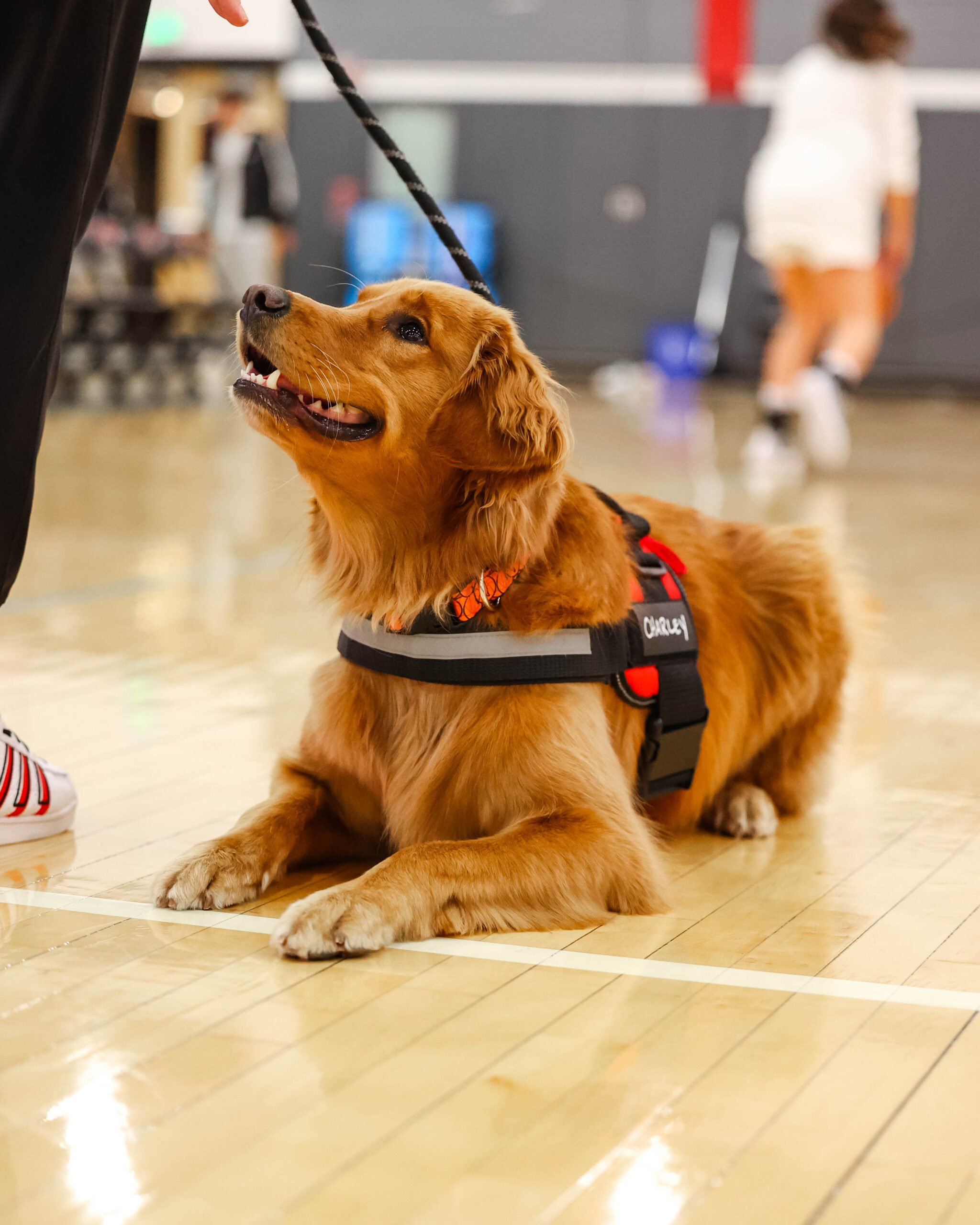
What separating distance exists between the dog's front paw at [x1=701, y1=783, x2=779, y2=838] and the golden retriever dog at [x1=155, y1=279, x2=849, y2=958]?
341 millimetres

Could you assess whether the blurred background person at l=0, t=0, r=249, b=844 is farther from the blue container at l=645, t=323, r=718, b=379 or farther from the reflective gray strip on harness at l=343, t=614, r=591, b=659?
the blue container at l=645, t=323, r=718, b=379

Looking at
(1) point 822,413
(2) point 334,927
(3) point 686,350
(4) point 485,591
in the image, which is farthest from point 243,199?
(2) point 334,927

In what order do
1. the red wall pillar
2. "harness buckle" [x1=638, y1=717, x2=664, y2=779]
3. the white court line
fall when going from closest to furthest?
the white court line, "harness buckle" [x1=638, y1=717, x2=664, y2=779], the red wall pillar

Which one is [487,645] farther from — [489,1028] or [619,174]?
[619,174]

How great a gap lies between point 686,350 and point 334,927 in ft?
50.3

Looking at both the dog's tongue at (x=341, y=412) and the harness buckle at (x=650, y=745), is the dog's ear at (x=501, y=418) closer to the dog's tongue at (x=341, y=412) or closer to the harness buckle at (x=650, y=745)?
the dog's tongue at (x=341, y=412)

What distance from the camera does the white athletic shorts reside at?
338 inches

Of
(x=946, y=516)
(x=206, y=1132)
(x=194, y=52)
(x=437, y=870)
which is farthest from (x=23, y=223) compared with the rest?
(x=194, y=52)

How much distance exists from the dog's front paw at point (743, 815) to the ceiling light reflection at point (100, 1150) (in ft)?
5.05

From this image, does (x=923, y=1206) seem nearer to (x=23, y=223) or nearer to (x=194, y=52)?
(x=23, y=223)

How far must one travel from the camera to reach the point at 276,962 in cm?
218

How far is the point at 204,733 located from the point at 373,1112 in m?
1.92

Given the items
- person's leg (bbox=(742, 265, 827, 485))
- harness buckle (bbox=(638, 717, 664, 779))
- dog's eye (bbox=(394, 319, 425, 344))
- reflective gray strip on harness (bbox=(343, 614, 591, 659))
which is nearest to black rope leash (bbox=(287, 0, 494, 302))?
dog's eye (bbox=(394, 319, 425, 344))

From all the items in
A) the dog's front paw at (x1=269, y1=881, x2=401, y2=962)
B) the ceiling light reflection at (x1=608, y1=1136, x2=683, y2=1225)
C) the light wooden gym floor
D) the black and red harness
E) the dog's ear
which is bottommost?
the ceiling light reflection at (x1=608, y1=1136, x2=683, y2=1225)
